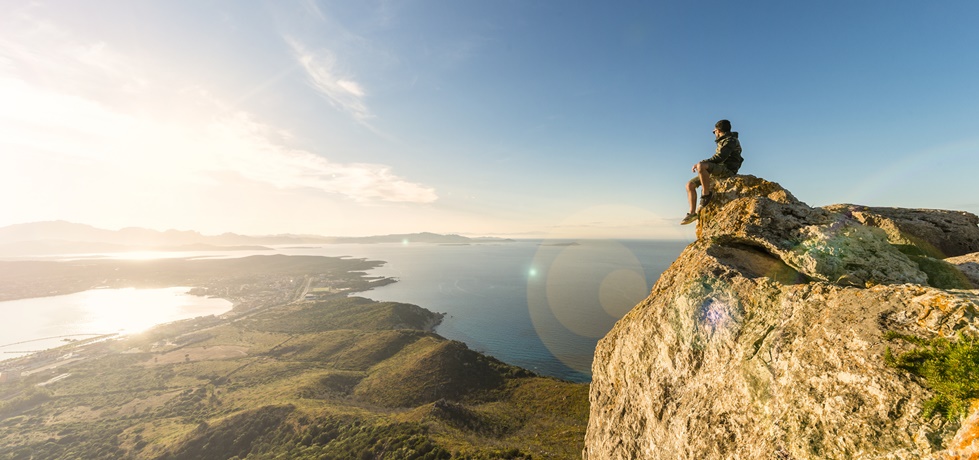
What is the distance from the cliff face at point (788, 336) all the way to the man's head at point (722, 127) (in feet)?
6.58

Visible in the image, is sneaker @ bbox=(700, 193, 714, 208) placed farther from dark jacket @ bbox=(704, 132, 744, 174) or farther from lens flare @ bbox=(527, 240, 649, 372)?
lens flare @ bbox=(527, 240, 649, 372)

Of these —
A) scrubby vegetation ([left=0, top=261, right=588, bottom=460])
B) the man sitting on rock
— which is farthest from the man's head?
scrubby vegetation ([left=0, top=261, right=588, bottom=460])

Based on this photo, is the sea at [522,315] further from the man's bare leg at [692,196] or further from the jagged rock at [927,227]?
the jagged rock at [927,227]

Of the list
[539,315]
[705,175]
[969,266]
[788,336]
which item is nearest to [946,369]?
[788,336]

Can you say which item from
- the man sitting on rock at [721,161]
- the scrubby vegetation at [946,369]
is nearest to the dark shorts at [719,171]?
the man sitting on rock at [721,161]

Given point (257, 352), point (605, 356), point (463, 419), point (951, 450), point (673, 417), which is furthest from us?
point (257, 352)

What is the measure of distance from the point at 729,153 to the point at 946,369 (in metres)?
10.4

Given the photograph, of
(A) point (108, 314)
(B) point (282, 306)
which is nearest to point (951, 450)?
(B) point (282, 306)

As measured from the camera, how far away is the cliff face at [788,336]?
476 cm

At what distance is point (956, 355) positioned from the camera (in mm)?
4223

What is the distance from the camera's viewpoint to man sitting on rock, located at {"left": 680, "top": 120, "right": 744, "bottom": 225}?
12.8m

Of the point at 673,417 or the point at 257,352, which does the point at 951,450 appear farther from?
the point at 257,352

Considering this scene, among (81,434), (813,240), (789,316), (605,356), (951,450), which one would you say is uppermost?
(813,240)

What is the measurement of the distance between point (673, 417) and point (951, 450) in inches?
211
